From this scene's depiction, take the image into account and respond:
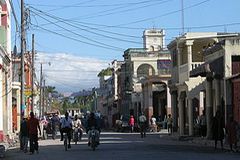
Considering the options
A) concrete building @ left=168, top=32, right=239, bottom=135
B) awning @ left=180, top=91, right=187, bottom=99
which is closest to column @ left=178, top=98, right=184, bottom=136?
concrete building @ left=168, top=32, right=239, bottom=135

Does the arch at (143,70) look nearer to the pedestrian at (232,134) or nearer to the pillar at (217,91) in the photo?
the pillar at (217,91)

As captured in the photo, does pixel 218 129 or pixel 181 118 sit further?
pixel 181 118

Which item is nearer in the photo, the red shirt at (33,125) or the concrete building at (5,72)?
the red shirt at (33,125)

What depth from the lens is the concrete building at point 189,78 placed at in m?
51.3

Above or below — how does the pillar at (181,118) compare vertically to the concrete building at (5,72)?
below

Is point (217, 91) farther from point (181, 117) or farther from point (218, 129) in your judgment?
point (181, 117)

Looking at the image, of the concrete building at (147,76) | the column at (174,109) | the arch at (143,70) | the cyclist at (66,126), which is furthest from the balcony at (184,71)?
the arch at (143,70)

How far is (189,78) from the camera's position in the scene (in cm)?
A: 5156

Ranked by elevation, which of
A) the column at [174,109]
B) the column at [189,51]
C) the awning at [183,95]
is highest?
the column at [189,51]

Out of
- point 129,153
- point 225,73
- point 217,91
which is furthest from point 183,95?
point 129,153

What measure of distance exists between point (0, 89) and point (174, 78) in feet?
59.6

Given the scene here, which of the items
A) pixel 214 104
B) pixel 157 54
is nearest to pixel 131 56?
pixel 157 54

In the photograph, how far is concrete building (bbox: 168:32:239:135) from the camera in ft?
A: 168

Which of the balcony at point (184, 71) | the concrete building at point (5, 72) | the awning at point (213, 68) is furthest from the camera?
the balcony at point (184, 71)
